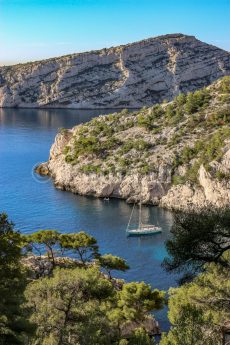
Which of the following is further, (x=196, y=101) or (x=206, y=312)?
(x=196, y=101)

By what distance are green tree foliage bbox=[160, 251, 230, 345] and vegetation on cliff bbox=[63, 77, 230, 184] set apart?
1983 inches

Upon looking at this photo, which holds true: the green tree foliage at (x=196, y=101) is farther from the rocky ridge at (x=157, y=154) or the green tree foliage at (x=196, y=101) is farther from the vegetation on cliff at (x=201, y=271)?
the vegetation on cliff at (x=201, y=271)

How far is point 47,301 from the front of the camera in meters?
27.7

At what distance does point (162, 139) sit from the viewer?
296ft

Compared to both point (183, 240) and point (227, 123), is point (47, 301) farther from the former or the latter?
point (227, 123)

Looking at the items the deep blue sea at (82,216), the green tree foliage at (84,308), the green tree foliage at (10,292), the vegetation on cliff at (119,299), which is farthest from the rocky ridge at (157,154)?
the green tree foliage at (10,292)

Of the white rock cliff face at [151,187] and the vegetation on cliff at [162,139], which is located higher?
the vegetation on cliff at [162,139]

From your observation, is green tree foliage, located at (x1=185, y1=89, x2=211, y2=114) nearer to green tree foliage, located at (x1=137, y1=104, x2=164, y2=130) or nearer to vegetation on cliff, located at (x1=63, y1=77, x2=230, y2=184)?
vegetation on cliff, located at (x1=63, y1=77, x2=230, y2=184)

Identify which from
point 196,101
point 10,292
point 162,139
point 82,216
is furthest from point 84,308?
point 196,101

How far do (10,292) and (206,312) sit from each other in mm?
11292

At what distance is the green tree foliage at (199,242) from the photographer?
58.0 feet

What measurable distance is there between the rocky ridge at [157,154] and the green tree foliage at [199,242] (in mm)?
51729

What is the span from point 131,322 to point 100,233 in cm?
3095

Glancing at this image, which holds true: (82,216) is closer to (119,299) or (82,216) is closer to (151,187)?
(151,187)
